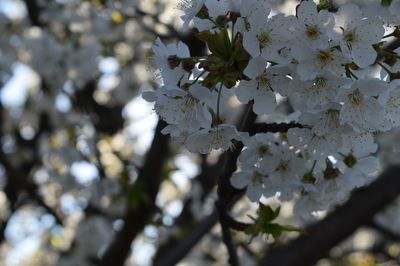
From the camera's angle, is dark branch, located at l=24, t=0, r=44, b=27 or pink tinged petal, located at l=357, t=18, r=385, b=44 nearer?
pink tinged petal, located at l=357, t=18, r=385, b=44

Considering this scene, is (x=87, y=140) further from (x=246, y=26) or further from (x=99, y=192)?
(x=246, y=26)

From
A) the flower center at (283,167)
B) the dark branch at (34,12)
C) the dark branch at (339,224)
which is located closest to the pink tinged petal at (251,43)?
the flower center at (283,167)

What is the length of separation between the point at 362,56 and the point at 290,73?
0.49 feet

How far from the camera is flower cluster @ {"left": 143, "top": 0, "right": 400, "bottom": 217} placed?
3.82ft

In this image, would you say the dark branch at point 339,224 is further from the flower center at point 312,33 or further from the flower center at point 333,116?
the flower center at point 312,33

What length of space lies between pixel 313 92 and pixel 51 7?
4709 millimetres

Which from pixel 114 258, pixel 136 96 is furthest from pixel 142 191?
pixel 136 96

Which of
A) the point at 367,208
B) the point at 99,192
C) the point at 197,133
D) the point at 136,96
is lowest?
the point at 136,96

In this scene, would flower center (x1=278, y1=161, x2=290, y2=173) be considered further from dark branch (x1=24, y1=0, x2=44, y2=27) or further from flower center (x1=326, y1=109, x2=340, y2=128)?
dark branch (x1=24, y1=0, x2=44, y2=27)

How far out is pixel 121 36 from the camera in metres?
5.25

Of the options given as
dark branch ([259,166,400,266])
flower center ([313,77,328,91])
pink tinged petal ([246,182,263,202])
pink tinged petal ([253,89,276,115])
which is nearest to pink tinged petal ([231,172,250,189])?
pink tinged petal ([246,182,263,202])

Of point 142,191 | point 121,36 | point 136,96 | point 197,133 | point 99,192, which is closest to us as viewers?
point 197,133

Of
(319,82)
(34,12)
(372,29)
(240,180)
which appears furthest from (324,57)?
(34,12)

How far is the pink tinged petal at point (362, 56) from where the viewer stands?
3.81 ft
